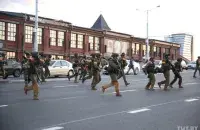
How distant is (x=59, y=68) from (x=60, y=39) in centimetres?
2149

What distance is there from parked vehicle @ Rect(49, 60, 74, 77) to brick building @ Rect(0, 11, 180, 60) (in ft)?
41.7

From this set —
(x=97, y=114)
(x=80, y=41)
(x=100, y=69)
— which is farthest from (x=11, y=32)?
(x=97, y=114)

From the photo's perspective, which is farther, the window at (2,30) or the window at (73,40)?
the window at (73,40)

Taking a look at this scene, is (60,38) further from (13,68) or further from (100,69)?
(100,69)

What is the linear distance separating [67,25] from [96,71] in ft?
105

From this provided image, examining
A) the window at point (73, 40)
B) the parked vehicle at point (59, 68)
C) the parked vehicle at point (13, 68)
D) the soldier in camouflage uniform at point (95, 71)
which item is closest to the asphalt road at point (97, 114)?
the soldier in camouflage uniform at point (95, 71)

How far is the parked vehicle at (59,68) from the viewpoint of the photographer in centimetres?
2417

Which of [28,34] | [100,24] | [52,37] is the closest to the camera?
[28,34]

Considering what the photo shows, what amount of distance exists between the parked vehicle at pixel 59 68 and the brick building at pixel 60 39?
501 inches

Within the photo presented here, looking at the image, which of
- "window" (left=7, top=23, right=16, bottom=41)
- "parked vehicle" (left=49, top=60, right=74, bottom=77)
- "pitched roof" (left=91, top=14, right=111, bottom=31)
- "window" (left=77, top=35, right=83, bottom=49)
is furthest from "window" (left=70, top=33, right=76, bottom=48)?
"parked vehicle" (left=49, top=60, right=74, bottom=77)

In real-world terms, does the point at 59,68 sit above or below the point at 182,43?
below

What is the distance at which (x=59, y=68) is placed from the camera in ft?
80.6

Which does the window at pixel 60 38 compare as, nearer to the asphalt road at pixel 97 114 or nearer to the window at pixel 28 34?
the window at pixel 28 34

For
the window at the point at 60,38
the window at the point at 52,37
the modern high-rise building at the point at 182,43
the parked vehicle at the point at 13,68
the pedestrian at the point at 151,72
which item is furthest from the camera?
the modern high-rise building at the point at 182,43
